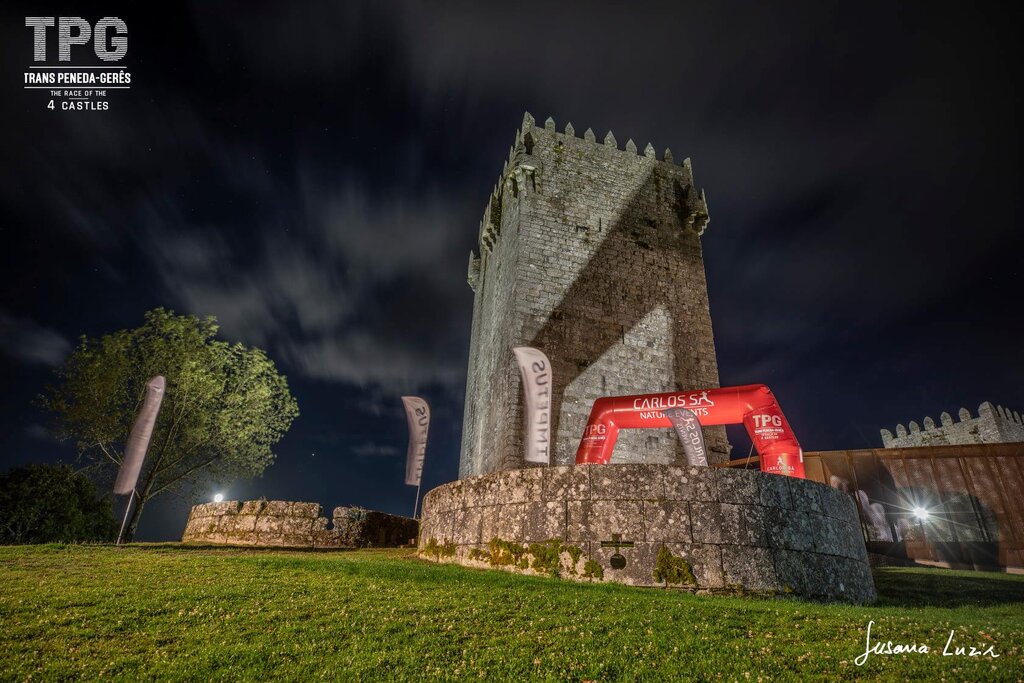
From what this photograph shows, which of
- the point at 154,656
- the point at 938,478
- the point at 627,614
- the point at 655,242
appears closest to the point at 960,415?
the point at 938,478

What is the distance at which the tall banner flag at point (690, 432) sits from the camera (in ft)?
36.9

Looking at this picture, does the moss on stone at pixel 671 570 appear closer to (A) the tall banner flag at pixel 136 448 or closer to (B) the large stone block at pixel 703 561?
(B) the large stone block at pixel 703 561

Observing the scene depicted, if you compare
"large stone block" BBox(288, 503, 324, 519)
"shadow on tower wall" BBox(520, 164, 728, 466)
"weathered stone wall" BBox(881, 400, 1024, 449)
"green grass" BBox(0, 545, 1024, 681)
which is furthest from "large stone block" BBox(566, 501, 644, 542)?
"weathered stone wall" BBox(881, 400, 1024, 449)

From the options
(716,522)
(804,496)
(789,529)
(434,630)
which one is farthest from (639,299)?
(434,630)

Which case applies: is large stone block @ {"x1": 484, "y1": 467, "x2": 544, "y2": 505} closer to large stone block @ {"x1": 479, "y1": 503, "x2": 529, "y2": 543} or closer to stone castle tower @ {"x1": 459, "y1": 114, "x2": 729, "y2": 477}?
large stone block @ {"x1": 479, "y1": 503, "x2": 529, "y2": 543}

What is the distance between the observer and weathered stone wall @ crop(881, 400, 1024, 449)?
33.5 m

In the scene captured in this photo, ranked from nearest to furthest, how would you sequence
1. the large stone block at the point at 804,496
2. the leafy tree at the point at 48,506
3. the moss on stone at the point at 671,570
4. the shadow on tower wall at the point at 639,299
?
1. the moss on stone at the point at 671,570
2. the large stone block at the point at 804,496
3. the leafy tree at the point at 48,506
4. the shadow on tower wall at the point at 639,299

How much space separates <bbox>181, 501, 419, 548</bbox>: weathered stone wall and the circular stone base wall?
289 inches

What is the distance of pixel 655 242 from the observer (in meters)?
19.3

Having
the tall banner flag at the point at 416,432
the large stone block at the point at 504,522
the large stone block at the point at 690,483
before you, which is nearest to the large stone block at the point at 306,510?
the tall banner flag at the point at 416,432

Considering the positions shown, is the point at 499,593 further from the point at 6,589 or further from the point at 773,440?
the point at 773,440

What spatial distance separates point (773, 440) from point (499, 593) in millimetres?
6860

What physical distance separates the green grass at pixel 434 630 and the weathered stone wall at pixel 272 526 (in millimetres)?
6491

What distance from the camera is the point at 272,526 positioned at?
13.0 m
